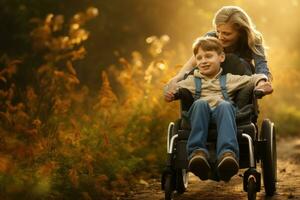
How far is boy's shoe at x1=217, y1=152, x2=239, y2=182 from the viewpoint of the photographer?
530 cm

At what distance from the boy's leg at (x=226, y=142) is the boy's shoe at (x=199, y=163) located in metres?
0.10

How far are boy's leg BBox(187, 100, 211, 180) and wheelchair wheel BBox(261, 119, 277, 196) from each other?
2.27 ft

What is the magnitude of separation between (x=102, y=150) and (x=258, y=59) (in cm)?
169

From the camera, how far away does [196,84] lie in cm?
609

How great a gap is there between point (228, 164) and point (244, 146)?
17.3 inches

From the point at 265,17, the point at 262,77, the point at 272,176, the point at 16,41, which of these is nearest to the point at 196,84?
the point at 262,77

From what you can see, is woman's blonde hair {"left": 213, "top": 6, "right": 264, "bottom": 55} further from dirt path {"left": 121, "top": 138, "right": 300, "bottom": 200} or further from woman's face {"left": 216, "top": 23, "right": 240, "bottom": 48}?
dirt path {"left": 121, "top": 138, "right": 300, "bottom": 200}

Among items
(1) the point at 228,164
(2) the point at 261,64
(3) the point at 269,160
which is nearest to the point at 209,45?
(2) the point at 261,64

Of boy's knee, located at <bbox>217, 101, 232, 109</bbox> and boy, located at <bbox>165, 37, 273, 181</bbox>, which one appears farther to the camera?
boy's knee, located at <bbox>217, 101, 232, 109</bbox>

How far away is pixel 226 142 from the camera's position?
5.40 m

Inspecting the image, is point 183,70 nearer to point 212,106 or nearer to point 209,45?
point 209,45

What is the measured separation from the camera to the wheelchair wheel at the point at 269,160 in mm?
6043

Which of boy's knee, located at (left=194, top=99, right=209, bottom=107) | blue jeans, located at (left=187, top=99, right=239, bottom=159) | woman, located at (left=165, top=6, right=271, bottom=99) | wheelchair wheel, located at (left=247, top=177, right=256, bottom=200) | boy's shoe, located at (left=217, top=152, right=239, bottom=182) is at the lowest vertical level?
wheelchair wheel, located at (left=247, top=177, right=256, bottom=200)

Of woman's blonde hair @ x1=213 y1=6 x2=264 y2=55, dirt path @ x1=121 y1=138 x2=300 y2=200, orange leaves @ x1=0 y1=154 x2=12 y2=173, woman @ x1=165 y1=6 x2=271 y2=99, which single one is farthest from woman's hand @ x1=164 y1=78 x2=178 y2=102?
orange leaves @ x1=0 y1=154 x2=12 y2=173
